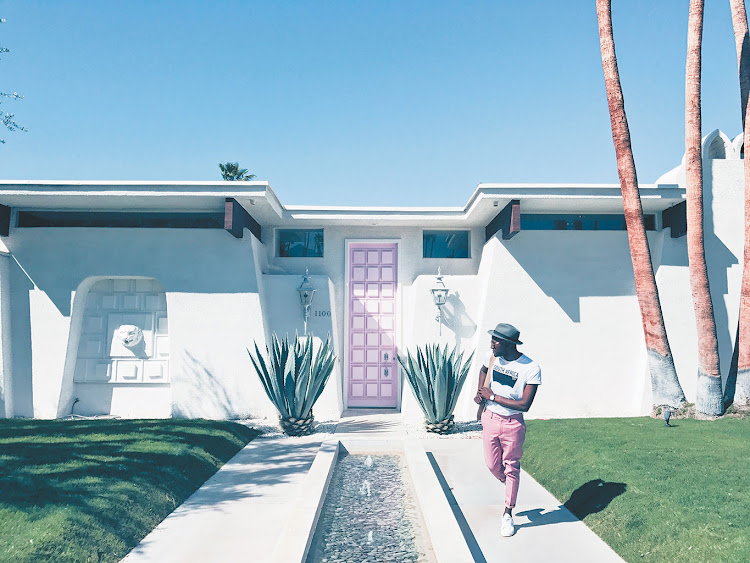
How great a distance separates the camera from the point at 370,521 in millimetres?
4887

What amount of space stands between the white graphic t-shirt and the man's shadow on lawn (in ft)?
4.52

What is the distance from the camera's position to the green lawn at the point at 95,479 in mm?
4082

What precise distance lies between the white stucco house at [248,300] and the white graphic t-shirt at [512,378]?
5682 mm

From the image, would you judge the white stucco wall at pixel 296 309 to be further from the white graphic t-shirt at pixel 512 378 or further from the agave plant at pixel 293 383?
the white graphic t-shirt at pixel 512 378

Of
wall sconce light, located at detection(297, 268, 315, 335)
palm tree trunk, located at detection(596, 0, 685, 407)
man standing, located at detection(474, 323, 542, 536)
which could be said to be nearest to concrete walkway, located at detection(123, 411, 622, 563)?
man standing, located at detection(474, 323, 542, 536)

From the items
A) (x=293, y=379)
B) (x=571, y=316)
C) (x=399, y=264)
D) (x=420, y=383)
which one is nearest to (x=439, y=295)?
(x=399, y=264)

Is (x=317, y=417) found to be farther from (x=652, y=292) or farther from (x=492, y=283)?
(x=652, y=292)

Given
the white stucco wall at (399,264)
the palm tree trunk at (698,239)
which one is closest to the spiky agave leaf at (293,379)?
the white stucco wall at (399,264)

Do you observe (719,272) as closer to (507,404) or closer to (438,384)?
(438,384)

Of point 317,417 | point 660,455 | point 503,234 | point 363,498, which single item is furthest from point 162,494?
point 503,234

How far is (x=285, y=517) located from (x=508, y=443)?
7.69ft

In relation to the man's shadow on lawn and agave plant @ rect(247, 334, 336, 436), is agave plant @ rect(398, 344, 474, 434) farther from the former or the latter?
the man's shadow on lawn

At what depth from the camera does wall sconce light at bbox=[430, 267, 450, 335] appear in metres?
10.6

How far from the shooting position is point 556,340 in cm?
1033
